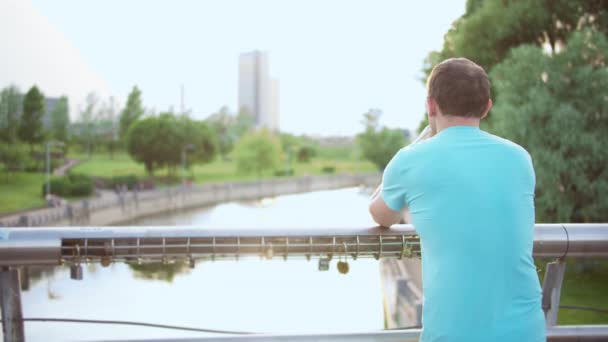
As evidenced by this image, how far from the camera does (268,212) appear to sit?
31.3 metres

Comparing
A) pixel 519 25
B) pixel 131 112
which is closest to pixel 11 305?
pixel 519 25

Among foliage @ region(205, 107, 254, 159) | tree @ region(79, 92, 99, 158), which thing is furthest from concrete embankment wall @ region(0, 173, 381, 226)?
foliage @ region(205, 107, 254, 159)

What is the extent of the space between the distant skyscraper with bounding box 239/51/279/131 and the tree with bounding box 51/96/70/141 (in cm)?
6364

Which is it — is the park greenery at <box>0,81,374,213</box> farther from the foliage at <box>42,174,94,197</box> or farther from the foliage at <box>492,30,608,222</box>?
the foliage at <box>492,30,608,222</box>

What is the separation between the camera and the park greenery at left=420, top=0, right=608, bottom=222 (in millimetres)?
8062

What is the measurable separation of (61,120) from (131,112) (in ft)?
43.4

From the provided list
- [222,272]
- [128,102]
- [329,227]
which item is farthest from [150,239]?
[128,102]

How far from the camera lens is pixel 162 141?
35438 millimetres

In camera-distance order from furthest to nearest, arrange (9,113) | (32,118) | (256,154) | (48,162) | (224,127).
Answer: (224,127) → (256,154) → (32,118) → (9,113) → (48,162)

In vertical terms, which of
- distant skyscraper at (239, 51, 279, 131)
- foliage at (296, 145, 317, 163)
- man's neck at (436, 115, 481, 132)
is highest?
distant skyscraper at (239, 51, 279, 131)

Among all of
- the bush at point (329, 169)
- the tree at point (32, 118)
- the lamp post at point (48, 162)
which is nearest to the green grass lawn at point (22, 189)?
the lamp post at point (48, 162)

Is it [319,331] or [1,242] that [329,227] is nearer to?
[319,331]

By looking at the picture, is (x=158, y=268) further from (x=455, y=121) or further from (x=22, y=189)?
(x=22, y=189)

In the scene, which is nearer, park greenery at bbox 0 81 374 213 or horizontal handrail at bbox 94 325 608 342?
horizontal handrail at bbox 94 325 608 342
